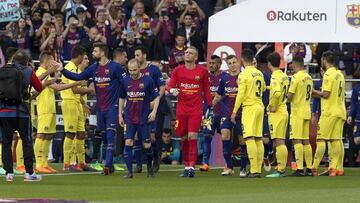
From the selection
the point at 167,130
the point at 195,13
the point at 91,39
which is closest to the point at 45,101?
the point at 167,130

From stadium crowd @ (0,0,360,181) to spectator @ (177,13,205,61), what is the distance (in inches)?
1.1

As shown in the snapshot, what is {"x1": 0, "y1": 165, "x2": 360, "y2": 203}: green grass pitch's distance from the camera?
1894cm

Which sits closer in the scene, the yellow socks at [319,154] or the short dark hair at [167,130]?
the yellow socks at [319,154]

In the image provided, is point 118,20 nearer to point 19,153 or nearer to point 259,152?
point 19,153

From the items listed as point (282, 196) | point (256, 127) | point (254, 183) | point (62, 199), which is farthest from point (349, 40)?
point (62, 199)

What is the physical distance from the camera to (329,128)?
26.0 metres

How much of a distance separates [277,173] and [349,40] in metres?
3.85

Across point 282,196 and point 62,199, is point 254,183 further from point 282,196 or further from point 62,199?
point 62,199

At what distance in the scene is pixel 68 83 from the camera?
88.2ft

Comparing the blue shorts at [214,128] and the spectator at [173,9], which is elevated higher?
the spectator at [173,9]

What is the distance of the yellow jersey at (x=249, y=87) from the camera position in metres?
24.4

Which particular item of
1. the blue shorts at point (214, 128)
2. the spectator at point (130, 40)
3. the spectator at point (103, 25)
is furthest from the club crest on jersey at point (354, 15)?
the spectator at point (103, 25)

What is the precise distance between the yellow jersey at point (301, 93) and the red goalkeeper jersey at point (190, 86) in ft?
5.73

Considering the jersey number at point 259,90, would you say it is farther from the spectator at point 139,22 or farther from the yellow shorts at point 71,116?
the spectator at point 139,22
